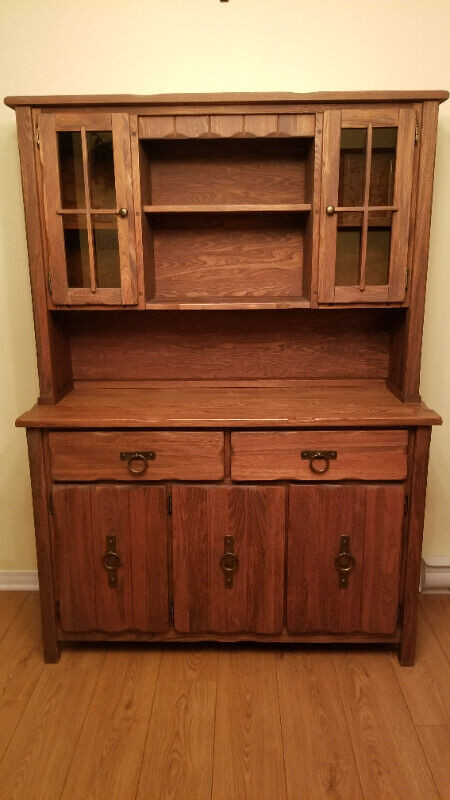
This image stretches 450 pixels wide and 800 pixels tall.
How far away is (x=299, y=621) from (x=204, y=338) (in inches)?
40.2

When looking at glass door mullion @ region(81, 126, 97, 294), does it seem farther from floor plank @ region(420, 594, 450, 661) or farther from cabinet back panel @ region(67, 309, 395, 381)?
floor plank @ region(420, 594, 450, 661)

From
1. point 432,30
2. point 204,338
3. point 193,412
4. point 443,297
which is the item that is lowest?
point 193,412

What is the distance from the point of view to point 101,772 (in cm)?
163

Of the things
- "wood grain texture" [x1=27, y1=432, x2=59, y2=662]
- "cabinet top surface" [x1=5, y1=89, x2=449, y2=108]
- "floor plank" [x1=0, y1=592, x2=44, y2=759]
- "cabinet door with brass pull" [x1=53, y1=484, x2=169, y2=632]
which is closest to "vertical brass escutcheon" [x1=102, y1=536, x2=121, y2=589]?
"cabinet door with brass pull" [x1=53, y1=484, x2=169, y2=632]

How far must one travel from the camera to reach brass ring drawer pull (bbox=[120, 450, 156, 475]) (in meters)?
1.88

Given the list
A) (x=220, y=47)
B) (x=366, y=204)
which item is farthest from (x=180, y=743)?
(x=220, y=47)

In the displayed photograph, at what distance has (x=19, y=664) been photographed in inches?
80.6

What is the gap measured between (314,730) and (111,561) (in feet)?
2.57

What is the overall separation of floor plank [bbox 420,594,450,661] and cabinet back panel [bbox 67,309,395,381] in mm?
913

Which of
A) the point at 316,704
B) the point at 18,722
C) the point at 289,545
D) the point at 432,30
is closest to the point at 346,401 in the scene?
the point at 289,545

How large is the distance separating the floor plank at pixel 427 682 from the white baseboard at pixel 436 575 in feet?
0.94

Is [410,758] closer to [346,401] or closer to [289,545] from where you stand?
[289,545]

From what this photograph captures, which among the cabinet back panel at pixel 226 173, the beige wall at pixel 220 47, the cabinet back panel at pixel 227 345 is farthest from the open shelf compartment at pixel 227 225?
the beige wall at pixel 220 47

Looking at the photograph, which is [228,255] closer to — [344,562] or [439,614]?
[344,562]
